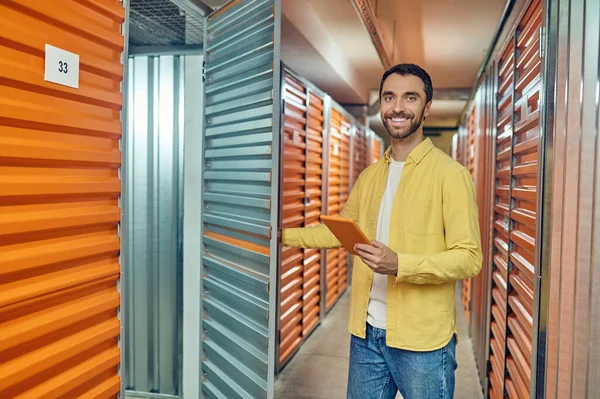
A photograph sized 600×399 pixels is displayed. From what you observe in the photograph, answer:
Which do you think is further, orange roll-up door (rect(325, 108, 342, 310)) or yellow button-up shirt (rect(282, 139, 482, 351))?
orange roll-up door (rect(325, 108, 342, 310))

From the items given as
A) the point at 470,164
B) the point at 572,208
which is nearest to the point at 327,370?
the point at 572,208

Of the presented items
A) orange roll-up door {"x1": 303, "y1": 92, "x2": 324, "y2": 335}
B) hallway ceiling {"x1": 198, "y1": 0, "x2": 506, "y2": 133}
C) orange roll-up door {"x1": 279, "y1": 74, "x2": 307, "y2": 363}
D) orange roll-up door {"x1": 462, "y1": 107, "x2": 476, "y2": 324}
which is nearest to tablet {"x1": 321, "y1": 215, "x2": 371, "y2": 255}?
orange roll-up door {"x1": 279, "y1": 74, "x2": 307, "y2": 363}

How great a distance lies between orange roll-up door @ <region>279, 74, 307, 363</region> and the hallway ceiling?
0.81 metres

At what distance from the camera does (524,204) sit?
262 cm

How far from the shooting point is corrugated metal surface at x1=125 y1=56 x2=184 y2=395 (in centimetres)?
344

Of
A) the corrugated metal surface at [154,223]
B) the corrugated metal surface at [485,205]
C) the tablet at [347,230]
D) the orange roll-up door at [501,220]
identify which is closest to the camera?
the tablet at [347,230]

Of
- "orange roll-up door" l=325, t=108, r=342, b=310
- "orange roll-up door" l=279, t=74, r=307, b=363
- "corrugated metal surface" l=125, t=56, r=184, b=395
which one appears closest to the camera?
"corrugated metal surface" l=125, t=56, r=184, b=395

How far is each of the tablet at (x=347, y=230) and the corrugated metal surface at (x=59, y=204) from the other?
777mm

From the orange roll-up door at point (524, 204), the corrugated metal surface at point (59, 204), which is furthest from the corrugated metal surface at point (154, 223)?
the orange roll-up door at point (524, 204)

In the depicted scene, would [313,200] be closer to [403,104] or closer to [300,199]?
[300,199]

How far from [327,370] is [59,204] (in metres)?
3.49

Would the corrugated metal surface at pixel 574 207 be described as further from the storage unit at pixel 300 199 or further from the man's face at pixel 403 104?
the storage unit at pixel 300 199

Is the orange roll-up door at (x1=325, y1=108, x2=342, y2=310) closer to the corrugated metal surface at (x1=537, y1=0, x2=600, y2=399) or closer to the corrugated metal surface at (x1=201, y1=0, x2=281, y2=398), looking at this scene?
the corrugated metal surface at (x1=201, y1=0, x2=281, y2=398)

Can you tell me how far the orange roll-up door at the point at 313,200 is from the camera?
522 centimetres
